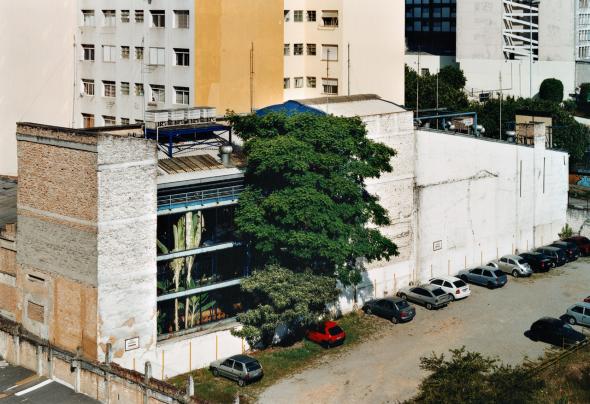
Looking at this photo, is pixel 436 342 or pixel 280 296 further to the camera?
pixel 436 342

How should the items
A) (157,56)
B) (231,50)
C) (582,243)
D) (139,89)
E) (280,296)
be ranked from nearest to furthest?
(280,296), (231,50), (157,56), (139,89), (582,243)

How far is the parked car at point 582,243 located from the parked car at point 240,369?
31339 mm

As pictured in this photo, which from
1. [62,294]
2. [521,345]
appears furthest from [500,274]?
[62,294]

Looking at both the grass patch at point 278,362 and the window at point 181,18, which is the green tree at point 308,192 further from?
the window at point 181,18

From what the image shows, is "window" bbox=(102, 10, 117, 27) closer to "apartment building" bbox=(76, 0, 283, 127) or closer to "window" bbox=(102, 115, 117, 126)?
"apartment building" bbox=(76, 0, 283, 127)

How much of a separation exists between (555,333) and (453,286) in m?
8.15

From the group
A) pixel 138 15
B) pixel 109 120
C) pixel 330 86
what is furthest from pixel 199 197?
pixel 330 86

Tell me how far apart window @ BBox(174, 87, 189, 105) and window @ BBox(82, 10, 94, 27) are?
33.9 ft

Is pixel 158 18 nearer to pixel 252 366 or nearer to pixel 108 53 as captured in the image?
pixel 108 53

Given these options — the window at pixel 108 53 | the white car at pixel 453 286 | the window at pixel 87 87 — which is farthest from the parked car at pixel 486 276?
the window at pixel 87 87

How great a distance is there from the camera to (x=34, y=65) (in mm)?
70812

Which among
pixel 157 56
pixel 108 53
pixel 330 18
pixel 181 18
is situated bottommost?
pixel 157 56

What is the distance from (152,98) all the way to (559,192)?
2932 cm

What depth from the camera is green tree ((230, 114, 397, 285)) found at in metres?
49.1
